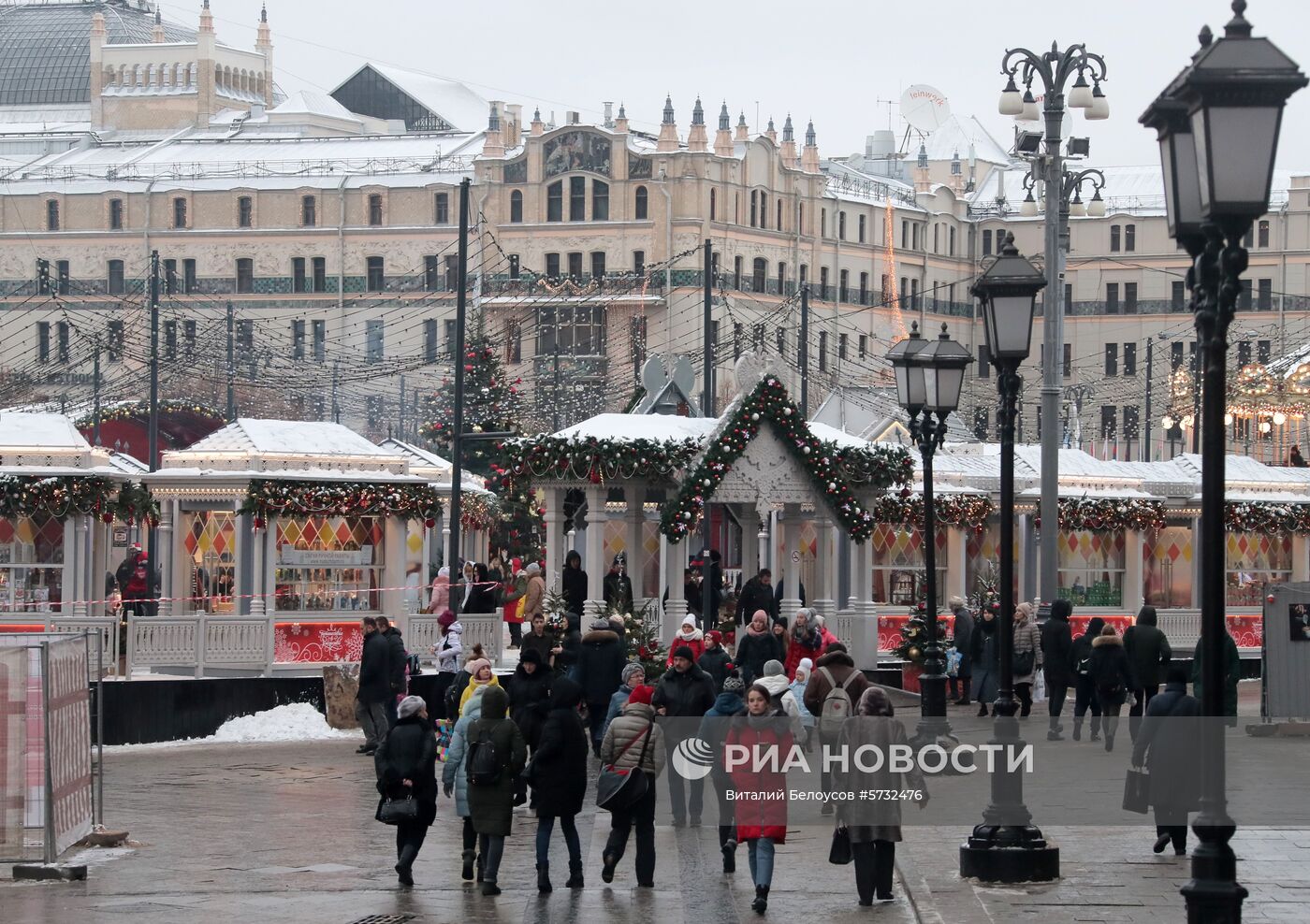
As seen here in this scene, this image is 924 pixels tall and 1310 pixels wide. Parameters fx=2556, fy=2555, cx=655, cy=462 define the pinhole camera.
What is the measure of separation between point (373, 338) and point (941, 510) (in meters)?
64.6

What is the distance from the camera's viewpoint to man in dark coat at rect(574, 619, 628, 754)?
21.9 m

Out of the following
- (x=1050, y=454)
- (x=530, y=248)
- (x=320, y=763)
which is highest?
(x=530, y=248)

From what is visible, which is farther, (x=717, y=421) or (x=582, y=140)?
(x=582, y=140)

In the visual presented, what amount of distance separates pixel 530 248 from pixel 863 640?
66.8 meters

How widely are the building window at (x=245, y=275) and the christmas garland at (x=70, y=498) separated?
72151mm

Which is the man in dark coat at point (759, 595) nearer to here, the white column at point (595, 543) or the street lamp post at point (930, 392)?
the white column at point (595, 543)

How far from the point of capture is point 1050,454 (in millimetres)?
26422

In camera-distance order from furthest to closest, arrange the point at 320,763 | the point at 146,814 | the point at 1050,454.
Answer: the point at 1050,454 < the point at 320,763 < the point at 146,814

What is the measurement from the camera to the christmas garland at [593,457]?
27.8 metres

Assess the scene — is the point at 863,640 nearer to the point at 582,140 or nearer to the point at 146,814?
the point at 146,814

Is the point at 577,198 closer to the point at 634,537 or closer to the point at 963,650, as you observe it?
the point at 634,537

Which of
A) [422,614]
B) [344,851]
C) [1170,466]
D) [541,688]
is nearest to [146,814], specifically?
[344,851]

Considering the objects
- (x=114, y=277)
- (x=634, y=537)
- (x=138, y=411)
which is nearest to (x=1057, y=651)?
(x=634, y=537)

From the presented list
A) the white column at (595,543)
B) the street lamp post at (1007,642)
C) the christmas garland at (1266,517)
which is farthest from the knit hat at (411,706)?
the christmas garland at (1266,517)
